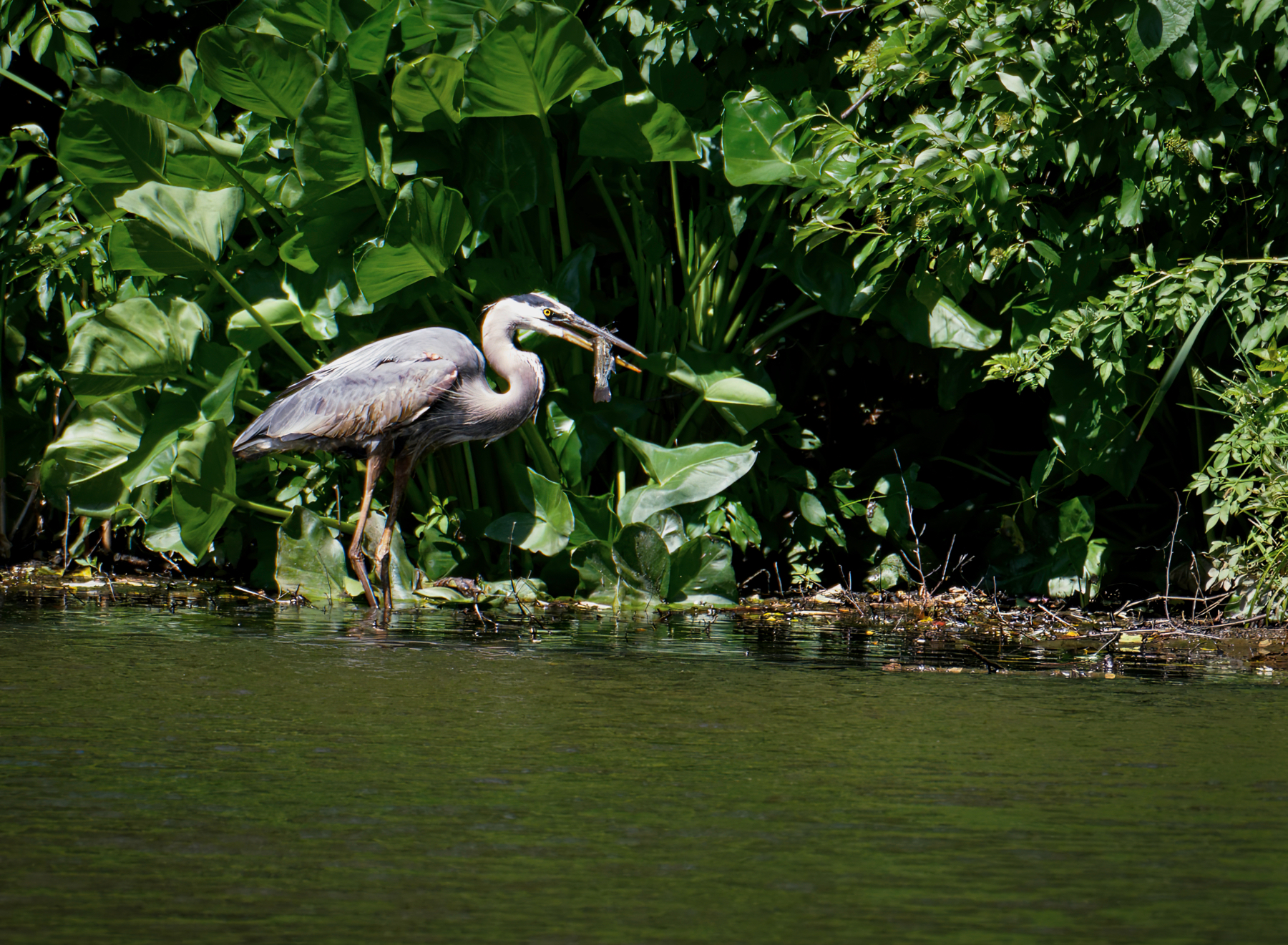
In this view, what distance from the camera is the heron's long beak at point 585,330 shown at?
5.50 m

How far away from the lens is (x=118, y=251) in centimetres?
561

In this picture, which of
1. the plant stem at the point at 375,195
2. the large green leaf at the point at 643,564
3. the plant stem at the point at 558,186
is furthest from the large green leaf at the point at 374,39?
the large green leaf at the point at 643,564

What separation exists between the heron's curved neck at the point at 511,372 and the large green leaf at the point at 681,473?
15.0 inches

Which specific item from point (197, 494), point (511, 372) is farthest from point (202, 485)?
point (511, 372)

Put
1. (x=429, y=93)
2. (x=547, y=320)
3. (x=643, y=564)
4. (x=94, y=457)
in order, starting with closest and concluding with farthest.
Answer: (x=429, y=93), (x=643, y=564), (x=547, y=320), (x=94, y=457)

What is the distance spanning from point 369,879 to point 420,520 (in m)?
4.25

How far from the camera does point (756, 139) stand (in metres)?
5.34

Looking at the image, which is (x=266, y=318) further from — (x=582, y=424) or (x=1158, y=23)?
(x=1158, y=23)

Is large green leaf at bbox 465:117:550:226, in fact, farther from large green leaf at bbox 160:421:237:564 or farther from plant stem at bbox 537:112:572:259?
large green leaf at bbox 160:421:237:564

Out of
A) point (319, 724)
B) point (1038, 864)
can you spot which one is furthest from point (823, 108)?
point (1038, 864)

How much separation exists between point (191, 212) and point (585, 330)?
1.56 metres

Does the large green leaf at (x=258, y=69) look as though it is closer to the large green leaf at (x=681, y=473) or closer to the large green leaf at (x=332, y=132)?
the large green leaf at (x=332, y=132)

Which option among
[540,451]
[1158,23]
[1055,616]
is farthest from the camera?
[540,451]

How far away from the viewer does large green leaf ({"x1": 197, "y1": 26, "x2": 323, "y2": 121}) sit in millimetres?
5133
